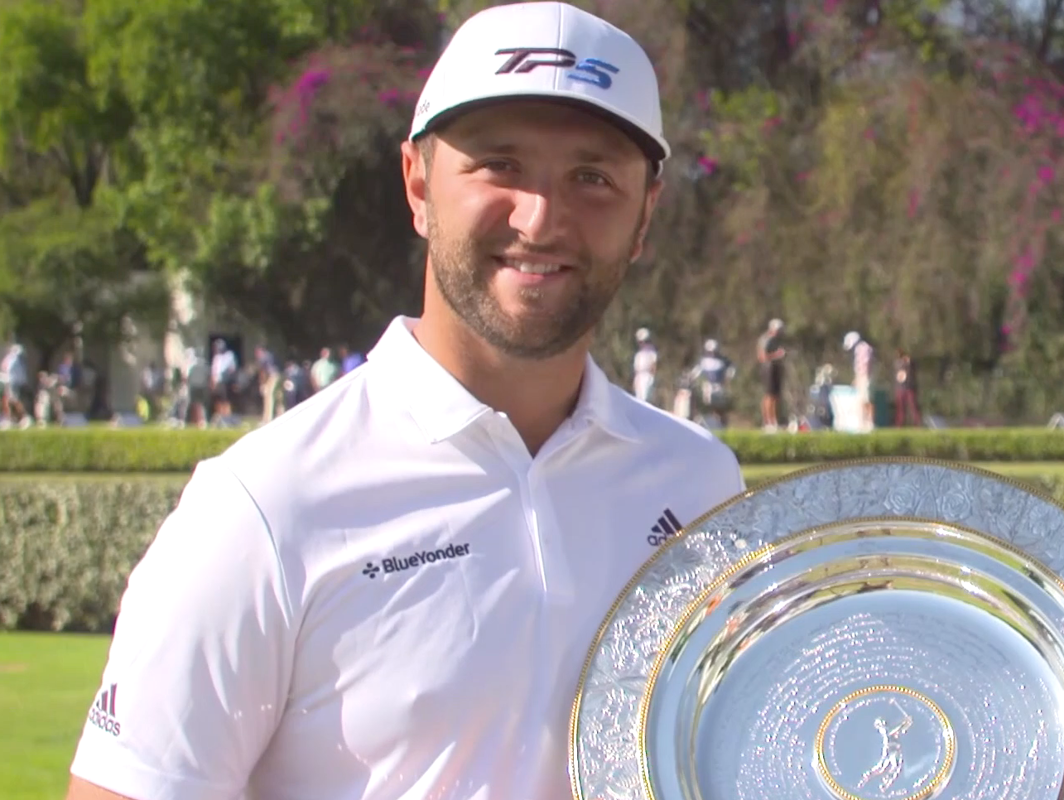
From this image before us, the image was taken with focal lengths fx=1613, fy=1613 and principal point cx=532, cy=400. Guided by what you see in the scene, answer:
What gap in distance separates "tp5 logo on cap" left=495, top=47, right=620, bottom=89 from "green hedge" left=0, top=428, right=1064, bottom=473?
12.9 metres

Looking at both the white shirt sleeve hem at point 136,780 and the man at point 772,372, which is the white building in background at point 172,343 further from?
the white shirt sleeve hem at point 136,780

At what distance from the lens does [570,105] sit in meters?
1.85

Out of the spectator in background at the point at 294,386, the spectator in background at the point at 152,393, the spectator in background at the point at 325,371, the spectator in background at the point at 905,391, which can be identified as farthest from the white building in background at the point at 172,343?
the spectator in background at the point at 905,391

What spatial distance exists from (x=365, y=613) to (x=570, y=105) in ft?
2.04

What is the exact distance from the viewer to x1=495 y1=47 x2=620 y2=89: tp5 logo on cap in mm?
1827

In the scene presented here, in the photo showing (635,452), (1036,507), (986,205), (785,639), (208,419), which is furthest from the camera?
(208,419)

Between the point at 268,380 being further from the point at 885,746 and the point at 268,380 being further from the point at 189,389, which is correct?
the point at 885,746

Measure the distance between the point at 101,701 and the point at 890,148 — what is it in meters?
23.8

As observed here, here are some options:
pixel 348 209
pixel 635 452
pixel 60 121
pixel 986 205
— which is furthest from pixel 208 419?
pixel 635 452

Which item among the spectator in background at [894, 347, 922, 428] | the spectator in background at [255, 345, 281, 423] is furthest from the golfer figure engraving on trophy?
the spectator in background at [894, 347, 922, 428]

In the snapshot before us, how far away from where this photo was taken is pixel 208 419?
28.7 metres

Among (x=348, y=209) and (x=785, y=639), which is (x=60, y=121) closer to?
(x=348, y=209)

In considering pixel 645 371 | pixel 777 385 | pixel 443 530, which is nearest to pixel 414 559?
pixel 443 530

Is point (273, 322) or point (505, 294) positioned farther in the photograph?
point (273, 322)
